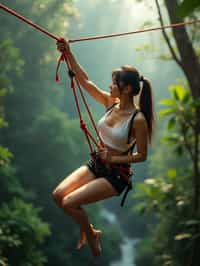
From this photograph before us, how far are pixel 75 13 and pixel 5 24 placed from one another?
2.55 meters

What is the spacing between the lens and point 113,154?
7.33 feet


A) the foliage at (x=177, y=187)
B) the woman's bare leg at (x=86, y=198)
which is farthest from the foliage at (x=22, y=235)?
the woman's bare leg at (x=86, y=198)

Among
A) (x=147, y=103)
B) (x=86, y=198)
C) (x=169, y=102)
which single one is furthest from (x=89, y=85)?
(x=169, y=102)

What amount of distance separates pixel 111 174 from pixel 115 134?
0.21m

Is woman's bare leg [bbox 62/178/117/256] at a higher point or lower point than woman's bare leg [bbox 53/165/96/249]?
lower

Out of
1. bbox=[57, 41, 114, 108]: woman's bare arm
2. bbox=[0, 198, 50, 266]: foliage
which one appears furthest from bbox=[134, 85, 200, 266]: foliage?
bbox=[0, 198, 50, 266]: foliage

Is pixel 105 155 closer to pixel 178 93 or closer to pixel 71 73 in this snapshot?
pixel 71 73

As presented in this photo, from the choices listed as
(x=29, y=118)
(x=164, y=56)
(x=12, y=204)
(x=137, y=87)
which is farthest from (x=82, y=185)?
(x=29, y=118)

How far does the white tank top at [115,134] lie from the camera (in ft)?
7.11

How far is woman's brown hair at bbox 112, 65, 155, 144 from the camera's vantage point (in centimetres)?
220

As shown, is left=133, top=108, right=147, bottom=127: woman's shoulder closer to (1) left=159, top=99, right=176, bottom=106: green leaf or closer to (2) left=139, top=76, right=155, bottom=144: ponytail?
(2) left=139, top=76, right=155, bottom=144: ponytail

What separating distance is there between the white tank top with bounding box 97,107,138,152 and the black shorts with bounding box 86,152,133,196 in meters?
0.11

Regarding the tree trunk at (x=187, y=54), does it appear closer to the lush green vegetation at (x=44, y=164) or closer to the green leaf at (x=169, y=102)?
the green leaf at (x=169, y=102)

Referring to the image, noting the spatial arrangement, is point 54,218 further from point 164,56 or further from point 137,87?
point 137,87
